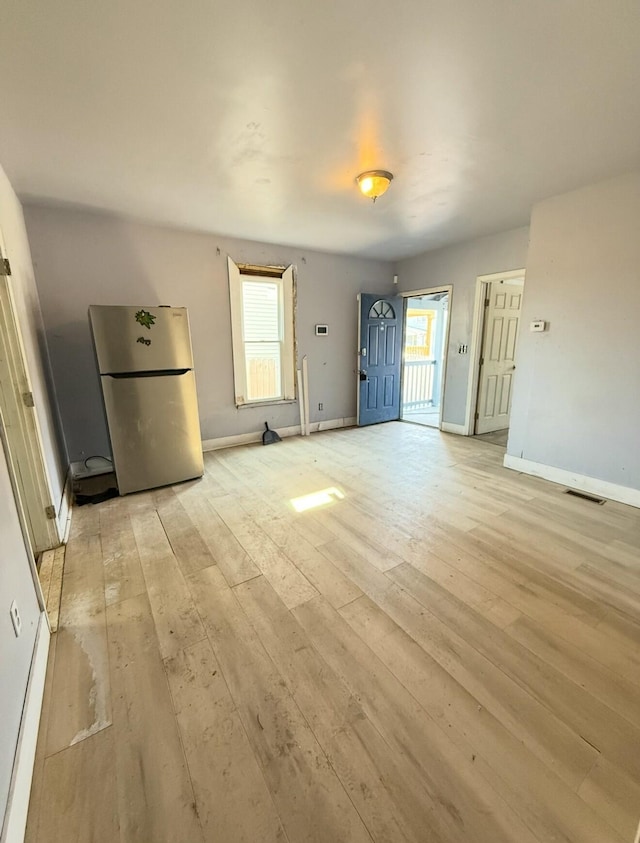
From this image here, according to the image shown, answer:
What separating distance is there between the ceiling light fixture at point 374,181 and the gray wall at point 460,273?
2180mm

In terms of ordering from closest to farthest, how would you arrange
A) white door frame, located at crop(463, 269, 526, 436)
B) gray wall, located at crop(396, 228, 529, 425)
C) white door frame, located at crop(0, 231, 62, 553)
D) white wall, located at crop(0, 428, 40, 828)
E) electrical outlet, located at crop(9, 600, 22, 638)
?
white wall, located at crop(0, 428, 40, 828), electrical outlet, located at crop(9, 600, 22, 638), white door frame, located at crop(0, 231, 62, 553), gray wall, located at crop(396, 228, 529, 425), white door frame, located at crop(463, 269, 526, 436)

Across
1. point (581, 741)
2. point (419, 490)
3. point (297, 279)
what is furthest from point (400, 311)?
point (581, 741)

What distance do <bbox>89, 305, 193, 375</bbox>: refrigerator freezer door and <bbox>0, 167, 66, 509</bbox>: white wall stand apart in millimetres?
445

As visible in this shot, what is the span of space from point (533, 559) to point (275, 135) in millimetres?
3068

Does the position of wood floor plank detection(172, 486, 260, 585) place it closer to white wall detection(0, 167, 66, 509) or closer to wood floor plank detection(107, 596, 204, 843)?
wood floor plank detection(107, 596, 204, 843)

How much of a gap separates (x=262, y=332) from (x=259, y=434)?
54.4 inches

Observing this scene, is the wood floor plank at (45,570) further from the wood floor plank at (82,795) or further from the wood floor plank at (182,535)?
the wood floor plank at (82,795)

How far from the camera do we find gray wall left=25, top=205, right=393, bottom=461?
3299 millimetres

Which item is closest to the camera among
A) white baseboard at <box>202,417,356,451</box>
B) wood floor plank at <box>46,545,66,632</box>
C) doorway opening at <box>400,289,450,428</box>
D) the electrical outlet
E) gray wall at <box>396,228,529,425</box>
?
the electrical outlet

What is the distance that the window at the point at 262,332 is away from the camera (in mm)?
4336

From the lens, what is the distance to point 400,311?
18.3ft

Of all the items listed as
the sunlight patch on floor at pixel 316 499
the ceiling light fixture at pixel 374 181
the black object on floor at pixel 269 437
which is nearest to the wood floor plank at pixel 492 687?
the sunlight patch on floor at pixel 316 499

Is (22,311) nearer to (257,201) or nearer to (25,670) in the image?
(257,201)

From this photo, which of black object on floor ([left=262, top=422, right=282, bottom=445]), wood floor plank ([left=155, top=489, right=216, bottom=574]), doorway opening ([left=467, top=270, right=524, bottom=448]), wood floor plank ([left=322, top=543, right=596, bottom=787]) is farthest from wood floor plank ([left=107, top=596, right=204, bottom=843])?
doorway opening ([left=467, top=270, right=524, bottom=448])
